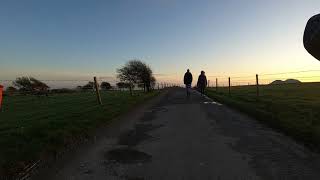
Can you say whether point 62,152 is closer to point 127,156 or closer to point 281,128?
point 127,156

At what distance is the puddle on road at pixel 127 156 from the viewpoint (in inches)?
270

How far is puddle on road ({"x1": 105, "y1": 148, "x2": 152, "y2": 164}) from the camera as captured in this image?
6.87 meters

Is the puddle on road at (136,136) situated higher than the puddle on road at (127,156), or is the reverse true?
the puddle on road at (136,136)

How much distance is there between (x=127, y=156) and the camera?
725cm

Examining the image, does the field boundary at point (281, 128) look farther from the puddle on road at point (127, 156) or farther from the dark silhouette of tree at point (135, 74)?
the dark silhouette of tree at point (135, 74)

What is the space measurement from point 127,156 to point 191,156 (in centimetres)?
121

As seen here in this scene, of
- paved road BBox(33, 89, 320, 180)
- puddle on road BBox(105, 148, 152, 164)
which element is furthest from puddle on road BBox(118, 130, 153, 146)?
puddle on road BBox(105, 148, 152, 164)

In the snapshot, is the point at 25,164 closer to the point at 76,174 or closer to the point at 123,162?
the point at 76,174

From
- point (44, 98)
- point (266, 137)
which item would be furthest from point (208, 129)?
Result: point (44, 98)

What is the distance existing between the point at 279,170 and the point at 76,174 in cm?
313

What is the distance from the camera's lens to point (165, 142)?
852 centimetres

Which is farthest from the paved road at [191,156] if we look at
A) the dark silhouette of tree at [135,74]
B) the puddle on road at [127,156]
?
the dark silhouette of tree at [135,74]

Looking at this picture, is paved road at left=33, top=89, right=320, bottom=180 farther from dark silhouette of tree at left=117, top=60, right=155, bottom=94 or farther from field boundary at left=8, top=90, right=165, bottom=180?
dark silhouette of tree at left=117, top=60, right=155, bottom=94

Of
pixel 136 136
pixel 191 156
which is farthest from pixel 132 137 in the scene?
pixel 191 156
